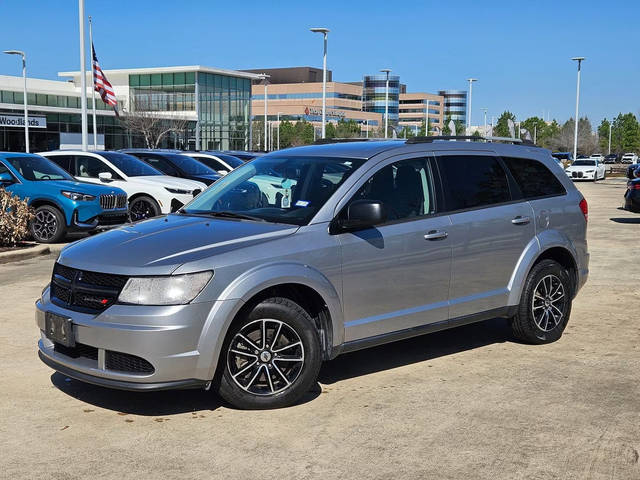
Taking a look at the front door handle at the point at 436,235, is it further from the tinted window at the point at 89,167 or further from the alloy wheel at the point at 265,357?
the tinted window at the point at 89,167

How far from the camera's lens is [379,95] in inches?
5846

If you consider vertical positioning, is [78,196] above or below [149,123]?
below

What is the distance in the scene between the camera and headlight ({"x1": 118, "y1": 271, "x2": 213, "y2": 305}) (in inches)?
182

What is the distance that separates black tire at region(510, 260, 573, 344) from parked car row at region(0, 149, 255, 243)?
6.81m

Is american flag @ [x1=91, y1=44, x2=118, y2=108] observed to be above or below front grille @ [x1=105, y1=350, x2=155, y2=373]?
above

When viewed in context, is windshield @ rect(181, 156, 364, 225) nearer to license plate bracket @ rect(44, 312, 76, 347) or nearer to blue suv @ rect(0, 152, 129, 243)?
license plate bracket @ rect(44, 312, 76, 347)

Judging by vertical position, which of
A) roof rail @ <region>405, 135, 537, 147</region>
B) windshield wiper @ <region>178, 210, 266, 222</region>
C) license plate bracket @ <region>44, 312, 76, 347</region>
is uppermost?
roof rail @ <region>405, 135, 537, 147</region>

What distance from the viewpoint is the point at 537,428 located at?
15.7 feet

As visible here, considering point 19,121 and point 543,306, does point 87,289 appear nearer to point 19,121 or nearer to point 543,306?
point 543,306

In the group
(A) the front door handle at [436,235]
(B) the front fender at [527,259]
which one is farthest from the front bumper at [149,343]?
(B) the front fender at [527,259]

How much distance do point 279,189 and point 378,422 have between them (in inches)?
77.1

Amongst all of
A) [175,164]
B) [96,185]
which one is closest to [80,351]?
[96,185]

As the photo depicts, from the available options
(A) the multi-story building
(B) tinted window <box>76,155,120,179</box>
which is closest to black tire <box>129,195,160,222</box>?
(B) tinted window <box>76,155,120,179</box>

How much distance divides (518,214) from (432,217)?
3.43 ft
